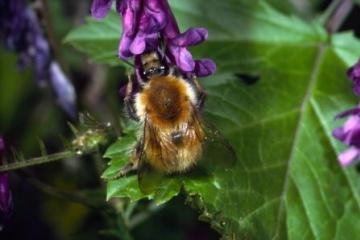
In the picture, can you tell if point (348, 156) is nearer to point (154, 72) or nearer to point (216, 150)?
point (216, 150)

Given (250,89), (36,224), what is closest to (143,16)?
(250,89)

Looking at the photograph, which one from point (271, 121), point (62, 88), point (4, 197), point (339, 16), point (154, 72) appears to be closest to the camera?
point (154, 72)

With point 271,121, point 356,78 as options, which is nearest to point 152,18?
point 356,78

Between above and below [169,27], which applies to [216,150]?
below

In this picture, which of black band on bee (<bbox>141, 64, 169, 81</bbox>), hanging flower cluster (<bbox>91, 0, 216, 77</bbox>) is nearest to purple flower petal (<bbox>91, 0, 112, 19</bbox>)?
hanging flower cluster (<bbox>91, 0, 216, 77</bbox>)

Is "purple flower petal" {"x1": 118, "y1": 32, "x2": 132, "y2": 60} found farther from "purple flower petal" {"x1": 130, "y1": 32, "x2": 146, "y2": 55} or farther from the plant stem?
the plant stem

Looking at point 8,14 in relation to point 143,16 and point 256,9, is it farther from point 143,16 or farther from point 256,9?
point 143,16
